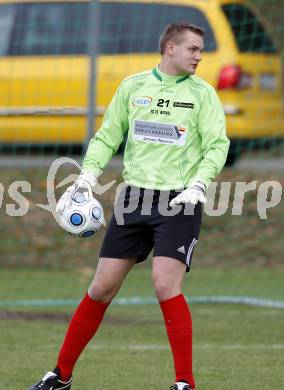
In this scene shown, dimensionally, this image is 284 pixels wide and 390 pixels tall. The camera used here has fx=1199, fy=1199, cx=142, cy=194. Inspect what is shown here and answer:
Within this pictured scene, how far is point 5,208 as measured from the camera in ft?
42.8

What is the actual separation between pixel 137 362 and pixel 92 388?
876mm

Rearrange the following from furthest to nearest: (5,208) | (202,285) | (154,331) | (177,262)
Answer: (5,208) → (202,285) → (154,331) → (177,262)

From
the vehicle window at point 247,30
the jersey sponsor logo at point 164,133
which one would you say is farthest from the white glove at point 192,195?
the vehicle window at point 247,30

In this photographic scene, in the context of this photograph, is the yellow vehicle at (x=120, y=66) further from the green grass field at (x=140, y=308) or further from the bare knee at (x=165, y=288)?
the bare knee at (x=165, y=288)

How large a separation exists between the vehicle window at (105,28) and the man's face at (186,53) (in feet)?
19.7

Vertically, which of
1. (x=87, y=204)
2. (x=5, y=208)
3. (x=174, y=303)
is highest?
(x=87, y=204)

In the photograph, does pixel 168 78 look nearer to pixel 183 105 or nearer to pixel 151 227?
pixel 183 105

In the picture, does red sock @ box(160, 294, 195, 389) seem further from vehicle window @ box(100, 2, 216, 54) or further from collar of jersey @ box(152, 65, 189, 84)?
vehicle window @ box(100, 2, 216, 54)

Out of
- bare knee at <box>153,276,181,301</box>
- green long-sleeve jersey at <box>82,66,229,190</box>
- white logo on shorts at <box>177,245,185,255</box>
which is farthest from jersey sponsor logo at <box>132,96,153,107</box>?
bare knee at <box>153,276,181,301</box>

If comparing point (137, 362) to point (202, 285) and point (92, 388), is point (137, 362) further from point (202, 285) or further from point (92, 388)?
point (202, 285)

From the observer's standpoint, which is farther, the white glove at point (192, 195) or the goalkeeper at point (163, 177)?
the goalkeeper at point (163, 177)

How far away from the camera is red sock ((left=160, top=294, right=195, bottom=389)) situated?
555 centimetres

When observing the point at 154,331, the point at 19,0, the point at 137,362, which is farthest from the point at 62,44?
the point at 137,362

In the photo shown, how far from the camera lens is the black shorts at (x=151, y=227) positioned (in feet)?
18.6
